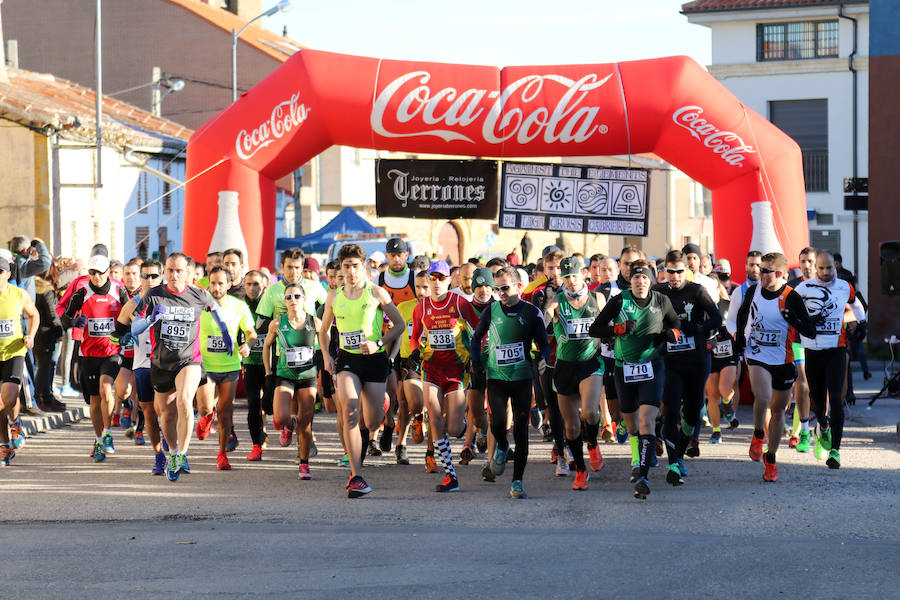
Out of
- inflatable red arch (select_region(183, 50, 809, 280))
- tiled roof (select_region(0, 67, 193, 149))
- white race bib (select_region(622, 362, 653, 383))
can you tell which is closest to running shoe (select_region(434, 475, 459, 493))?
white race bib (select_region(622, 362, 653, 383))

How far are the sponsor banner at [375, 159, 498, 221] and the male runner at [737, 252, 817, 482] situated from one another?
7.44 m

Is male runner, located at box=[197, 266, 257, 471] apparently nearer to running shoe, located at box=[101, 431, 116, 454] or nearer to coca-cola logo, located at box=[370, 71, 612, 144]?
running shoe, located at box=[101, 431, 116, 454]

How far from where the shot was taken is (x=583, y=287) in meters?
10.6

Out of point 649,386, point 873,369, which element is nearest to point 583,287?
point 649,386

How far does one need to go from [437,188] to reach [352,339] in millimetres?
8403

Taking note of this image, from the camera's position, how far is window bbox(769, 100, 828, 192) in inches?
1590

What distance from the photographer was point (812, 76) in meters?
40.5

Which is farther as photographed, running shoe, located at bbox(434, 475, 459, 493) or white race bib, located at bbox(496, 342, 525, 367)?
running shoe, located at bbox(434, 475, 459, 493)

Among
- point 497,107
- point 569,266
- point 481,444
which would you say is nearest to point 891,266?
point 497,107

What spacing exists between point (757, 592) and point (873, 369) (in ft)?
52.3

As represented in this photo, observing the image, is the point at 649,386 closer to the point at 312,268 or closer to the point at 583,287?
the point at 583,287

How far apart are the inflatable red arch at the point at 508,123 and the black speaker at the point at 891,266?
1.05 m

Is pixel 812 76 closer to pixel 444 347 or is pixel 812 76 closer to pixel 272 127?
pixel 272 127

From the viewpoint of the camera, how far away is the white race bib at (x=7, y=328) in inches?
455
